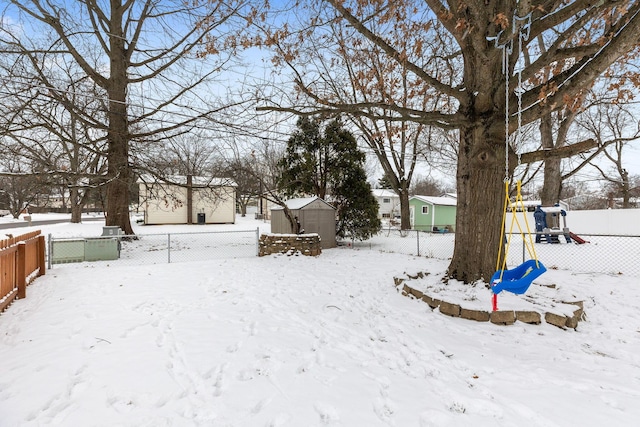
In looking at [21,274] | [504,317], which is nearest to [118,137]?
[21,274]

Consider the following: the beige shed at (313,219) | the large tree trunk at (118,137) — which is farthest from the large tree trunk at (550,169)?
the large tree trunk at (118,137)

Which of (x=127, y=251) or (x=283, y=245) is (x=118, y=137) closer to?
(x=127, y=251)

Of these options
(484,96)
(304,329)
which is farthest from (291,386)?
(484,96)

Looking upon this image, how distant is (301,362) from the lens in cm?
304

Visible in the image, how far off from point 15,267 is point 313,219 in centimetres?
837

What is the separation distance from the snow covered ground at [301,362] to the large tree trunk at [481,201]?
64 cm

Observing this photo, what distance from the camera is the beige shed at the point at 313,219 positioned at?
38.3ft

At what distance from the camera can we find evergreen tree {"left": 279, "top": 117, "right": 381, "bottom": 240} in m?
13.3

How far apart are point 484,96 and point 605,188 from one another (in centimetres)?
4405

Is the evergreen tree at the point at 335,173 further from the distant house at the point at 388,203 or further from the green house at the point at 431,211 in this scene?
the distant house at the point at 388,203

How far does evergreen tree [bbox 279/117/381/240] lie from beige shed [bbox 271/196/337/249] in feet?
4.05

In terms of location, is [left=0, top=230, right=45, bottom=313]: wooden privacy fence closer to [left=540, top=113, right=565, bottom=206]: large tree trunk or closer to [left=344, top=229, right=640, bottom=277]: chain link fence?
[left=344, top=229, right=640, bottom=277]: chain link fence

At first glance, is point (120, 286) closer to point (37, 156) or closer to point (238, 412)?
point (238, 412)

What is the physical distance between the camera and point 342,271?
7688 mm
